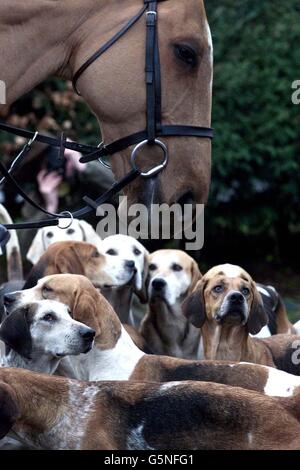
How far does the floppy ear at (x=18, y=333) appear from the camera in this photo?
5.48m

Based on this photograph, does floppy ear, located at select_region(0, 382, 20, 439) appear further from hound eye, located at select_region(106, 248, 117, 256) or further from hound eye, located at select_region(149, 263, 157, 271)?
hound eye, located at select_region(149, 263, 157, 271)

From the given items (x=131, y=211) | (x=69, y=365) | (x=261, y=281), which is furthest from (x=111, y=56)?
(x=261, y=281)

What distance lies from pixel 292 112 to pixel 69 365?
19.7 feet

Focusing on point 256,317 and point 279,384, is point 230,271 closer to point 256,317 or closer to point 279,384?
point 256,317

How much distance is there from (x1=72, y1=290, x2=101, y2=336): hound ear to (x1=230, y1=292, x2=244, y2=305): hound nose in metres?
0.98

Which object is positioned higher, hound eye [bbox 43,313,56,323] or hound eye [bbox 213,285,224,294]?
hound eye [bbox 43,313,56,323]

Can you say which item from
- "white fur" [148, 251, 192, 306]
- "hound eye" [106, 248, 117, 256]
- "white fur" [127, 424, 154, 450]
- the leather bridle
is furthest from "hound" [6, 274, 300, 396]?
"hound eye" [106, 248, 117, 256]

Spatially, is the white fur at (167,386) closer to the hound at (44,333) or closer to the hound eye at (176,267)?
the hound at (44,333)

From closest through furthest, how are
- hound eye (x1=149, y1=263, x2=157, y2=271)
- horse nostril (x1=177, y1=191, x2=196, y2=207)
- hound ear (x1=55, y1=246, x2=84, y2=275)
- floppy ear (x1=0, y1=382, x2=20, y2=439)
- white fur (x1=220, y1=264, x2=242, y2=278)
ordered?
1. floppy ear (x1=0, y1=382, x2=20, y2=439)
2. horse nostril (x1=177, y1=191, x2=196, y2=207)
3. white fur (x1=220, y1=264, x2=242, y2=278)
4. hound ear (x1=55, y1=246, x2=84, y2=275)
5. hound eye (x1=149, y1=263, x2=157, y2=271)

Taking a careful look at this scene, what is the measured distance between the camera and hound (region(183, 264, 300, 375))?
22.0ft

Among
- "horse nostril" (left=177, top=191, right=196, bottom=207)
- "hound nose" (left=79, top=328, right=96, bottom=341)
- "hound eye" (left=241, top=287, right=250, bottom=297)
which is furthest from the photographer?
"hound eye" (left=241, top=287, right=250, bottom=297)

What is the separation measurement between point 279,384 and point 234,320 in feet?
3.57

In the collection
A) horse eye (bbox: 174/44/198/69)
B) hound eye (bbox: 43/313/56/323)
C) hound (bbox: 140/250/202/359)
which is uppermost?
horse eye (bbox: 174/44/198/69)

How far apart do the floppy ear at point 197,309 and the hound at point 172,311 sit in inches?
27.8
